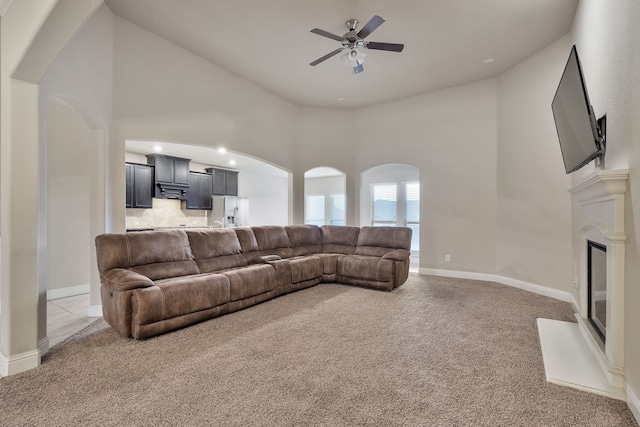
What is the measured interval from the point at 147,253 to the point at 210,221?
5689 millimetres

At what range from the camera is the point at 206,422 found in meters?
1.62

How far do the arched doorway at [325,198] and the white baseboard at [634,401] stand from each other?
822cm

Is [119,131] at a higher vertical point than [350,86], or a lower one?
lower

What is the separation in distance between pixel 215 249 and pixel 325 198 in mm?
6751

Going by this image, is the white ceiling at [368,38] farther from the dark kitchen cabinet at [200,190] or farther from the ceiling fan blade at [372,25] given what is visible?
the dark kitchen cabinet at [200,190]

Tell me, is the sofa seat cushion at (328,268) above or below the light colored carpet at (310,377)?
above

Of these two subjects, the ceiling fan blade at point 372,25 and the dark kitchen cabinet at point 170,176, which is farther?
the dark kitchen cabinet at point 170,176

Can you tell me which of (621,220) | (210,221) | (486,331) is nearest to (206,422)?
(486,331)

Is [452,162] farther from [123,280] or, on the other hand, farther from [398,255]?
[123,280]

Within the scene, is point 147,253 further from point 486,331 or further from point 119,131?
point 486,331

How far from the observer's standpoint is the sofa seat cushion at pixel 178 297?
8.84ft

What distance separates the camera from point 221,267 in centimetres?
396

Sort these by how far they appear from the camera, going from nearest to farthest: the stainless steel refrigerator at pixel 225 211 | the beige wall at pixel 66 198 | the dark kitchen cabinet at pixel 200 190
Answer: the beige wall at pixel 66 198, the dark kitchen cabinet at pixel 200 190, the stainless steel refrigerator at pixel 225 211

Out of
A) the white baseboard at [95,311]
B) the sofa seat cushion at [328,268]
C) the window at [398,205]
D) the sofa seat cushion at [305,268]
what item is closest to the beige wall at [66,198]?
the white baseboard at [95,311]
